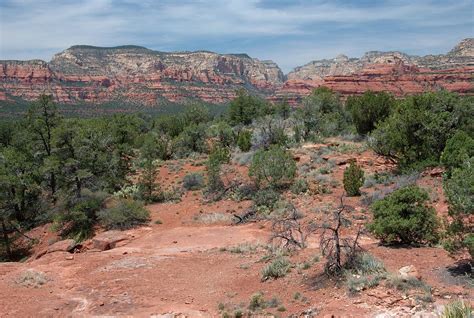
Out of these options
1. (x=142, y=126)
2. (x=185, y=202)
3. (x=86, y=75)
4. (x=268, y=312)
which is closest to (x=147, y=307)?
(x=268, y=312)

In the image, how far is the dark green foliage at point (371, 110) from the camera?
35188 millimetres

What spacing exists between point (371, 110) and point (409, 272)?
2744cm

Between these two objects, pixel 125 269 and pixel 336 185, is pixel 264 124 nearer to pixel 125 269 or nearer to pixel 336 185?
pixel 336 185

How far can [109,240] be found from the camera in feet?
61.5

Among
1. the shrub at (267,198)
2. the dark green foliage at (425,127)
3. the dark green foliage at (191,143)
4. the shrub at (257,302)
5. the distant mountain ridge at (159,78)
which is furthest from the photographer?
the distant mountain ridge at (159,78)

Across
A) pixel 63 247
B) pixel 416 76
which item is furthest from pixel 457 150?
pixel 416 76

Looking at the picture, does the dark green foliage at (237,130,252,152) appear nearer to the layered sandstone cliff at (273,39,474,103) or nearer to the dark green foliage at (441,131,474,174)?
the dark green foliage at (441,131,474,174)

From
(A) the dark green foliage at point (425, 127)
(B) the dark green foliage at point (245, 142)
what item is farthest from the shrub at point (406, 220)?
(B) the dark green foliage at point (245, 142)

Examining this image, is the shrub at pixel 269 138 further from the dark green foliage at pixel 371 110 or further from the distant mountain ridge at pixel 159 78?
the distant mountain ridge at pixel 159 78

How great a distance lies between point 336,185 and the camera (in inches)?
904

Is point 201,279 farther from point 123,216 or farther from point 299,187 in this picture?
point 299,187

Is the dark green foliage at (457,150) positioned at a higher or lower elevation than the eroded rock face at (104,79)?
lower

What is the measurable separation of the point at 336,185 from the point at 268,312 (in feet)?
46.2

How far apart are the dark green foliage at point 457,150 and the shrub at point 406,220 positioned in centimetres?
629
